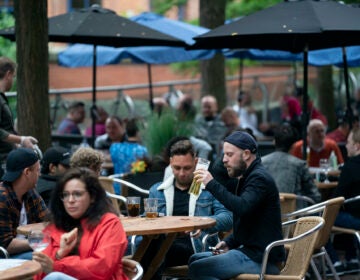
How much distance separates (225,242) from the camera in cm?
741

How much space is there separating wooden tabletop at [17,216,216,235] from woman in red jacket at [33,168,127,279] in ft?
2.01

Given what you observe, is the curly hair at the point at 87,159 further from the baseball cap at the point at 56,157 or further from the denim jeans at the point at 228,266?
the denim jeans at the point at 228,266

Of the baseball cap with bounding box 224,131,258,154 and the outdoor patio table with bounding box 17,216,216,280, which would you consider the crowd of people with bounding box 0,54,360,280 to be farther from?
the outdoor patio table with bounding box 17,216,216,280

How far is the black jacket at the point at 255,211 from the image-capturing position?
7.00m

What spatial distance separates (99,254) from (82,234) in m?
0.27

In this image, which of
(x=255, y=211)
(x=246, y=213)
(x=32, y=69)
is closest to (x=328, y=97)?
(x=32, y=69)

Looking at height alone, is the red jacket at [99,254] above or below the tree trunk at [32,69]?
below

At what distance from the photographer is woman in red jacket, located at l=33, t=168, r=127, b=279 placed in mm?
5914

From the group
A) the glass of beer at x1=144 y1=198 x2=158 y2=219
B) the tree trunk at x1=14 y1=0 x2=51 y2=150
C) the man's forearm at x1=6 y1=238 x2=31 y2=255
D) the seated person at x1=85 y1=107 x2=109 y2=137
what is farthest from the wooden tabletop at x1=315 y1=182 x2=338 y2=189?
the seated person at x1=85 y1=107 x2=109 y2=137

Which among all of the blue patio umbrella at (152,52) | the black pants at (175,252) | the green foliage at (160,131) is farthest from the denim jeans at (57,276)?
the blue patio umbrella at (152,52)

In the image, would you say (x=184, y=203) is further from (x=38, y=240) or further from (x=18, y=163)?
(x=38, y=240)

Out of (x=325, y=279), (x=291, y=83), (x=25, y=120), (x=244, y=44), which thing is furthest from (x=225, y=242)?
(x=291, y=83)

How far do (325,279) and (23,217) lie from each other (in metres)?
3.50

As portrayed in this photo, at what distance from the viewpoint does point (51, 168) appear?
8.52 meters
